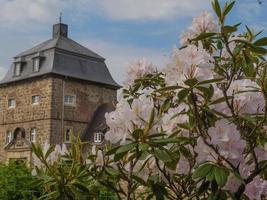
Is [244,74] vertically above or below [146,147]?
above

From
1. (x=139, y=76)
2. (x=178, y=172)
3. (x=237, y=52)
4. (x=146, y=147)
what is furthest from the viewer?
(x=139, y=76)

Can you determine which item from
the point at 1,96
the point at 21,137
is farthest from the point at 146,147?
the point at 1,96

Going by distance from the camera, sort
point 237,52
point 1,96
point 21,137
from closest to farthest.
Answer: point 237,52 → point 21,137 → point 1,96

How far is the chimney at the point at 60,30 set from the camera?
3472 cm

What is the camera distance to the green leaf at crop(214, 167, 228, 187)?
1.69 metres

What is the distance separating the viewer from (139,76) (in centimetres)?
329

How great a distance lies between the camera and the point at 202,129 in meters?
1.92

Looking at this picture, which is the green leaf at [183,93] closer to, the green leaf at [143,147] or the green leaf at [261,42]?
the green leaf at [143,147]

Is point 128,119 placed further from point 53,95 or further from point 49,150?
point 53,95

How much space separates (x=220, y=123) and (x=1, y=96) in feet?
109

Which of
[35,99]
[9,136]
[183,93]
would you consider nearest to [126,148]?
[183,93]

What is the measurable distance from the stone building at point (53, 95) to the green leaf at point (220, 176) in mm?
27027

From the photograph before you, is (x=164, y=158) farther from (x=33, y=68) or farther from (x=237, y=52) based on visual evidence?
(x=33, y=68)

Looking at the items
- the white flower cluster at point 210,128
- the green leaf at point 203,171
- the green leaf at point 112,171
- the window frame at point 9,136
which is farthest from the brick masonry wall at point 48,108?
the green leaf at point 203,171
